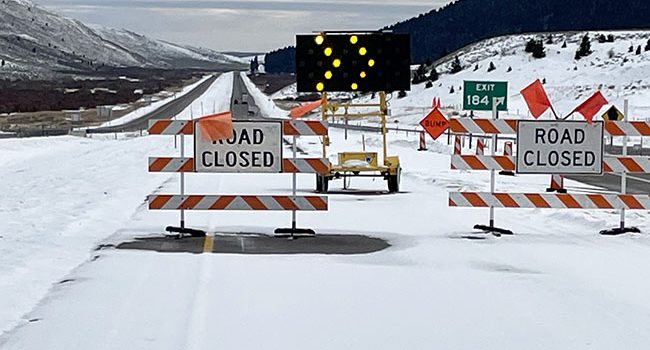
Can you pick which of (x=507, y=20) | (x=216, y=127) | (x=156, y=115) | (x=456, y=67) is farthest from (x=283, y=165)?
(x=507, y=20)

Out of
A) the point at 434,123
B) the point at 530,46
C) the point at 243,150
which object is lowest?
the point at 243,150

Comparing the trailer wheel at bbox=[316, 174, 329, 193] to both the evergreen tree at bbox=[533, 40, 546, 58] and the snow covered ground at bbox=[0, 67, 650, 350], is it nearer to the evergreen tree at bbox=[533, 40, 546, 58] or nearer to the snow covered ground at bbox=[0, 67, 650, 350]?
the snow covered ground at bbox=[0, 67, 650, 350]

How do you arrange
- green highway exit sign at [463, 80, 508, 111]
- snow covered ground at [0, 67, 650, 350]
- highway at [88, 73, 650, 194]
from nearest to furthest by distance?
snow covered ground at [0, 67, 650, 350] < highway at [88, 73, 650, 194] < green highway exit sign at [463, 80, 508, 111]

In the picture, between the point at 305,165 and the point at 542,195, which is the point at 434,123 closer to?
the point at 542,195

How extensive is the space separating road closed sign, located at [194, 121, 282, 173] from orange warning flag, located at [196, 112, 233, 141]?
6cm

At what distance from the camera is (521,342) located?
831 cm

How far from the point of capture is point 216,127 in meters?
13.8

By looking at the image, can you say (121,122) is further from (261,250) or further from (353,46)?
(261,250)

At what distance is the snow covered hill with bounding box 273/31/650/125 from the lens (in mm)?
70062

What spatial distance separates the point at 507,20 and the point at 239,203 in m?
128

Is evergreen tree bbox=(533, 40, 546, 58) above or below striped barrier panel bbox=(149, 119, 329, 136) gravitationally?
above

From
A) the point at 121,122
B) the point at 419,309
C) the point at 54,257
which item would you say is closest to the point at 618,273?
the point at 419,309

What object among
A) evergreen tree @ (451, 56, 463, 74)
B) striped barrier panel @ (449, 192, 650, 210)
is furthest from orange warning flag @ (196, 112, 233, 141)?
evergreen tree @ (451, 56, 463, 74)

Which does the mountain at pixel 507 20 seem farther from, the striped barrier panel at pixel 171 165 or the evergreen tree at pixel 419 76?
the striped barrier panel at pixel 171 165
